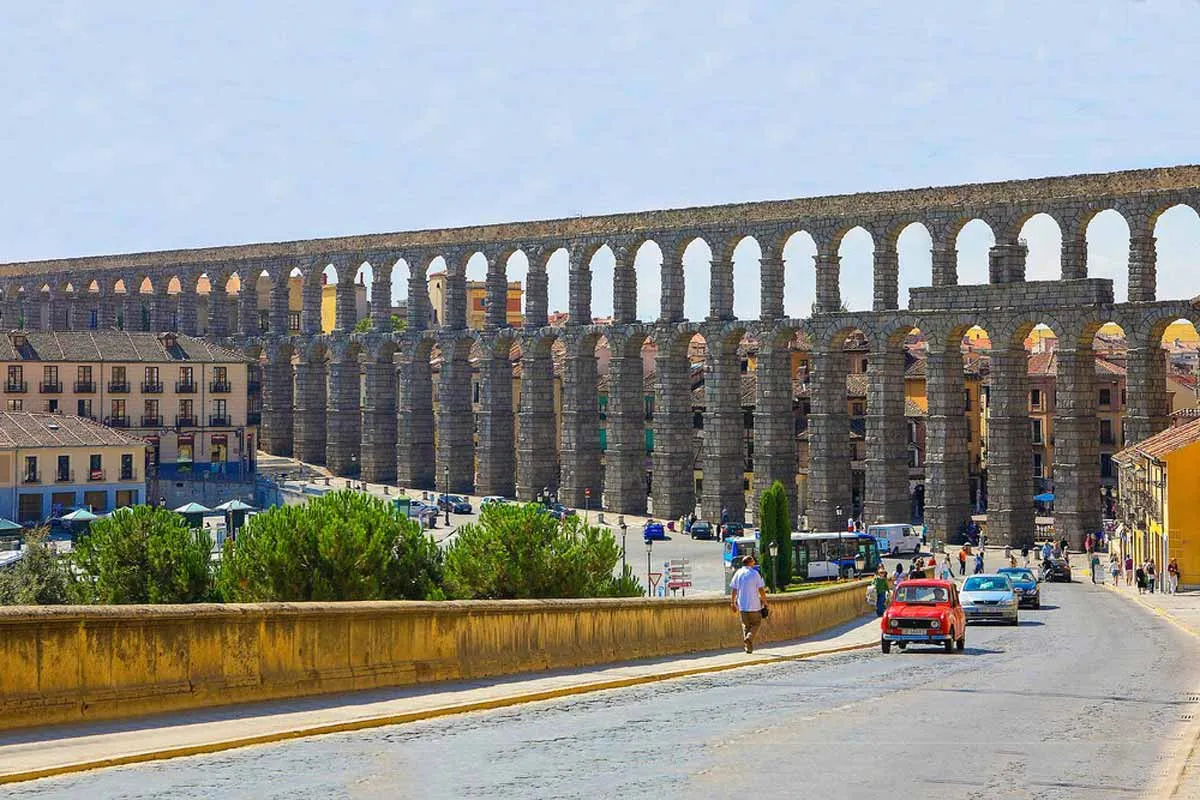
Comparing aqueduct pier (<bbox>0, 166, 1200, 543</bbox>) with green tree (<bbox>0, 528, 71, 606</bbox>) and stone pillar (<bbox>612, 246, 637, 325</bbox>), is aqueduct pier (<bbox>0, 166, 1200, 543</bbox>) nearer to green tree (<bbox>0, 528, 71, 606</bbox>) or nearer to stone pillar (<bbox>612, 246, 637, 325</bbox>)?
stone pillar (<bbox>612, 246, 637, 325</bbox>)

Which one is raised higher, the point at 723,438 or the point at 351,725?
the point at 723,438

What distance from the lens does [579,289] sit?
424ft

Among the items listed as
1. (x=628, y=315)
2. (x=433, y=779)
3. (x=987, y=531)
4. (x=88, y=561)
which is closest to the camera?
(x=433, y=779)

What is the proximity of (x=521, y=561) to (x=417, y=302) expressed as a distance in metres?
94.6

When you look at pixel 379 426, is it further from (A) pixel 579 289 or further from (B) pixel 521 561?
(B) pixel 521 561

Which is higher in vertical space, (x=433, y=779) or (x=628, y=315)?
(x=628, y=315)

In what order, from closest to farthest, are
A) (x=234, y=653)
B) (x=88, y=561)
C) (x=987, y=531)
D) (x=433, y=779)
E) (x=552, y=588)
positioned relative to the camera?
(x=433, y=779) → (x=234, y=653) → (x=552, y=588) → (x=88, y=561) → (x=987, y=531)

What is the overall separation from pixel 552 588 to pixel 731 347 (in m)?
71.2

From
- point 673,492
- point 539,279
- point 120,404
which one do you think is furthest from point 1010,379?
point 120,404

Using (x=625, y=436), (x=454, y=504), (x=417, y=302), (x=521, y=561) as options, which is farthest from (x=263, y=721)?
(x=417, y=302)

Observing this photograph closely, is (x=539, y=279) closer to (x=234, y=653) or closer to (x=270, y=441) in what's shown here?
(x=270, y=441)

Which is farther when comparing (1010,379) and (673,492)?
(673,492)

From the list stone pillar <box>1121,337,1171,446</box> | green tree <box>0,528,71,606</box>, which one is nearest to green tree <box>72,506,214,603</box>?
green tree <box>0,528,71,606</box>

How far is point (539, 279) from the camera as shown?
13238 cm
